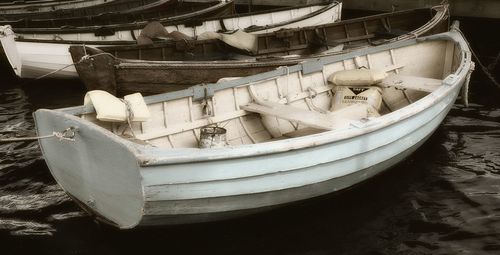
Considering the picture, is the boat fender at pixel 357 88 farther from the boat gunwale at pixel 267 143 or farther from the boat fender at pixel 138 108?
the boat fender at pixel 138 108

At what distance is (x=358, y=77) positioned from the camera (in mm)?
7172

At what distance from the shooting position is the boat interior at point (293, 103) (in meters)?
5.85

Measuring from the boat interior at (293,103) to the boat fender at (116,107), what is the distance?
0.09 feet

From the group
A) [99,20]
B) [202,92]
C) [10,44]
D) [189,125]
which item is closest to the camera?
[189,125]

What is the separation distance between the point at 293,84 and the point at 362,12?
12.7 m

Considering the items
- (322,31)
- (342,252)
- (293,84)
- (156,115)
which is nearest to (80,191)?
(156,115)

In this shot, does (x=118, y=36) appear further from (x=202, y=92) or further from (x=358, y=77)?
(x=358, y=77)

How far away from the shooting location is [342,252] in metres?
5.32

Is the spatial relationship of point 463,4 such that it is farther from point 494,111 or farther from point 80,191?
point 80,191

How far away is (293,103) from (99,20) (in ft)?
31.1

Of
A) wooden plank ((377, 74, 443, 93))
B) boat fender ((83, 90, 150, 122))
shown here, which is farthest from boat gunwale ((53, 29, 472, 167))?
wooden plank ((377, 74, 443, 93))

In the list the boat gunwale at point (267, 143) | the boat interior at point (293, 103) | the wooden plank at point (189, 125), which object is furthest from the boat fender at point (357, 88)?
the wooden plank at point (189, 125)

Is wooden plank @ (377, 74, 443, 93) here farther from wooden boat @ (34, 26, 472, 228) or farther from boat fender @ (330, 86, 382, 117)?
boat fender @ (330, 86, 382, 117)

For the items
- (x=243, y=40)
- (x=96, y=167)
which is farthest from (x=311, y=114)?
(x=243, y=40)
